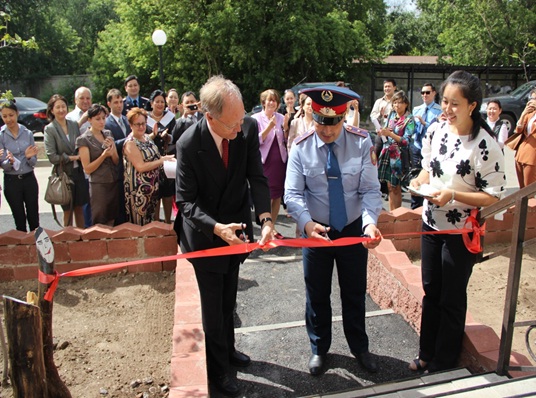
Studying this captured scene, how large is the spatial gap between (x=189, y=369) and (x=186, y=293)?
881 mm

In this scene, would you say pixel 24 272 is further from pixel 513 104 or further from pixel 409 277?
pixel 513 104

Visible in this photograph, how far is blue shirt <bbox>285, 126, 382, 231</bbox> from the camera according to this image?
305 centimetres

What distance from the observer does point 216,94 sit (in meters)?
2.60

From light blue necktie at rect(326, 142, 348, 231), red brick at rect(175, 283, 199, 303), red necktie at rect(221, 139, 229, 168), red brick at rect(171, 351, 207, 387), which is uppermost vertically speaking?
red necktie at rect(221, 139, 229, 168)

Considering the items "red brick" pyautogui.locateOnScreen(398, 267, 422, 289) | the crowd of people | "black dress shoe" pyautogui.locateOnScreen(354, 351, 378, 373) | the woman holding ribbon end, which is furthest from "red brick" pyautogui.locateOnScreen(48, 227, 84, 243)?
the woman holding ribbon end

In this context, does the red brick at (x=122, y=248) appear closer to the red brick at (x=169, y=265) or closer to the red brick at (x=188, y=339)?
the red brick at (x=169, y=265)

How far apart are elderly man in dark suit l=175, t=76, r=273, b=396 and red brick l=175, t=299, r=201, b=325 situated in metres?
0.24

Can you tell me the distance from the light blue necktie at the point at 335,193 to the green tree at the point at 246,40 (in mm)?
16841

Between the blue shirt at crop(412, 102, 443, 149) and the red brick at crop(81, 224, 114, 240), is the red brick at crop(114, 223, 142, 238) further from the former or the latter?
the blue shirt at crop(412, 102, 443, 149)

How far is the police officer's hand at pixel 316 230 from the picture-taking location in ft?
9.48

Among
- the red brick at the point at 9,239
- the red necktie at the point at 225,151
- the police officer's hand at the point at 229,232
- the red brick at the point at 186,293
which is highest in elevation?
the red necktie at the point at 225,151

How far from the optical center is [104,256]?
14.9ft

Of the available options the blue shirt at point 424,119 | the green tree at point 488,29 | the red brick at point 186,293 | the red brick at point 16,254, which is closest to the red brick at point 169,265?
the red brick at point 186,293

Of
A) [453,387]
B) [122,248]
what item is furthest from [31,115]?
[453,387]
